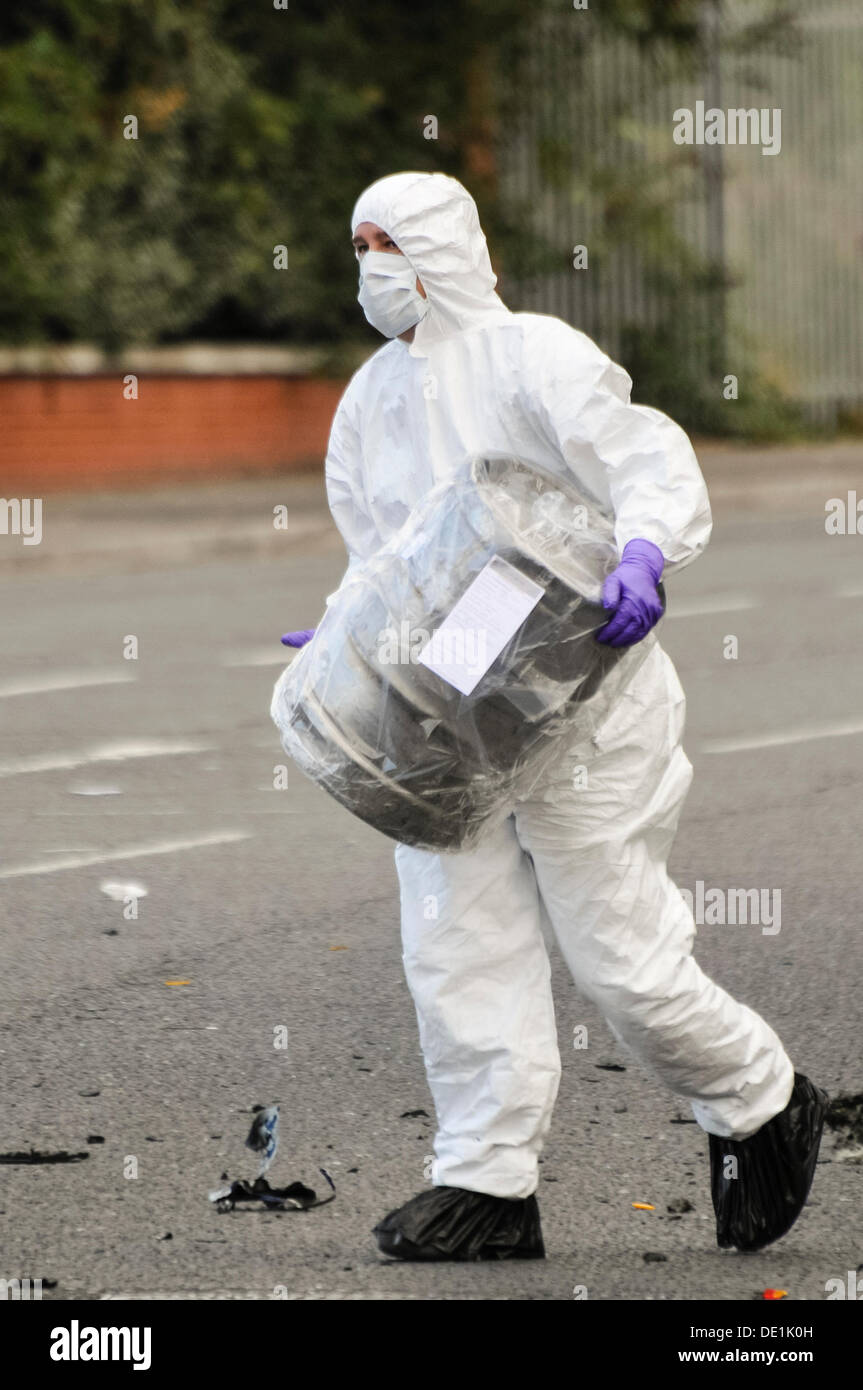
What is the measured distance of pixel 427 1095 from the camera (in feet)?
15.3

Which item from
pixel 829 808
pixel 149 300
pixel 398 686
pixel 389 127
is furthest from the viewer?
pixel 389 127

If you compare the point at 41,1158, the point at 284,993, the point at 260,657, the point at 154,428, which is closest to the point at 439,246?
the point at 41,1158

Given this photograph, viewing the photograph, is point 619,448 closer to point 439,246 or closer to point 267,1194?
point 439,246

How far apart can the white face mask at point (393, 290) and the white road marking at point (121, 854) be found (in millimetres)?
3228

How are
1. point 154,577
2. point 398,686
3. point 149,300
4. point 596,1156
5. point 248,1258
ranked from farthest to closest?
point 149,300 < point 154,577 < point 596,1156 < point 248,1258 < point 398,686

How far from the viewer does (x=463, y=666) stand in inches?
136

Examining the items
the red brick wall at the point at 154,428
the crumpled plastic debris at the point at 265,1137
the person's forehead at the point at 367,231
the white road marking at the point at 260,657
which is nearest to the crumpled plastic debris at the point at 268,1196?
the crumpled plastic debris at the point at 265,1137

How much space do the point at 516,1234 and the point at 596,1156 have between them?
1.73ft

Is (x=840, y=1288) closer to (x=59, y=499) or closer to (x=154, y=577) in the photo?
(x=154, y=577)

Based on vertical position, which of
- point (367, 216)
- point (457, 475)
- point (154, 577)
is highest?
point (367, 216)

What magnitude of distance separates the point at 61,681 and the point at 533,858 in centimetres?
660

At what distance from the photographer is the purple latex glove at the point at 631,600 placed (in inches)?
133

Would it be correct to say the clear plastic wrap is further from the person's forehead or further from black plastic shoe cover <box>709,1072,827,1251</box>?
black plastic shoe cover <box>709,1072,827,1251</box>

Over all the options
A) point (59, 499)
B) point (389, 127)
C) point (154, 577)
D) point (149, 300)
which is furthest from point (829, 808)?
point (389, 127)
